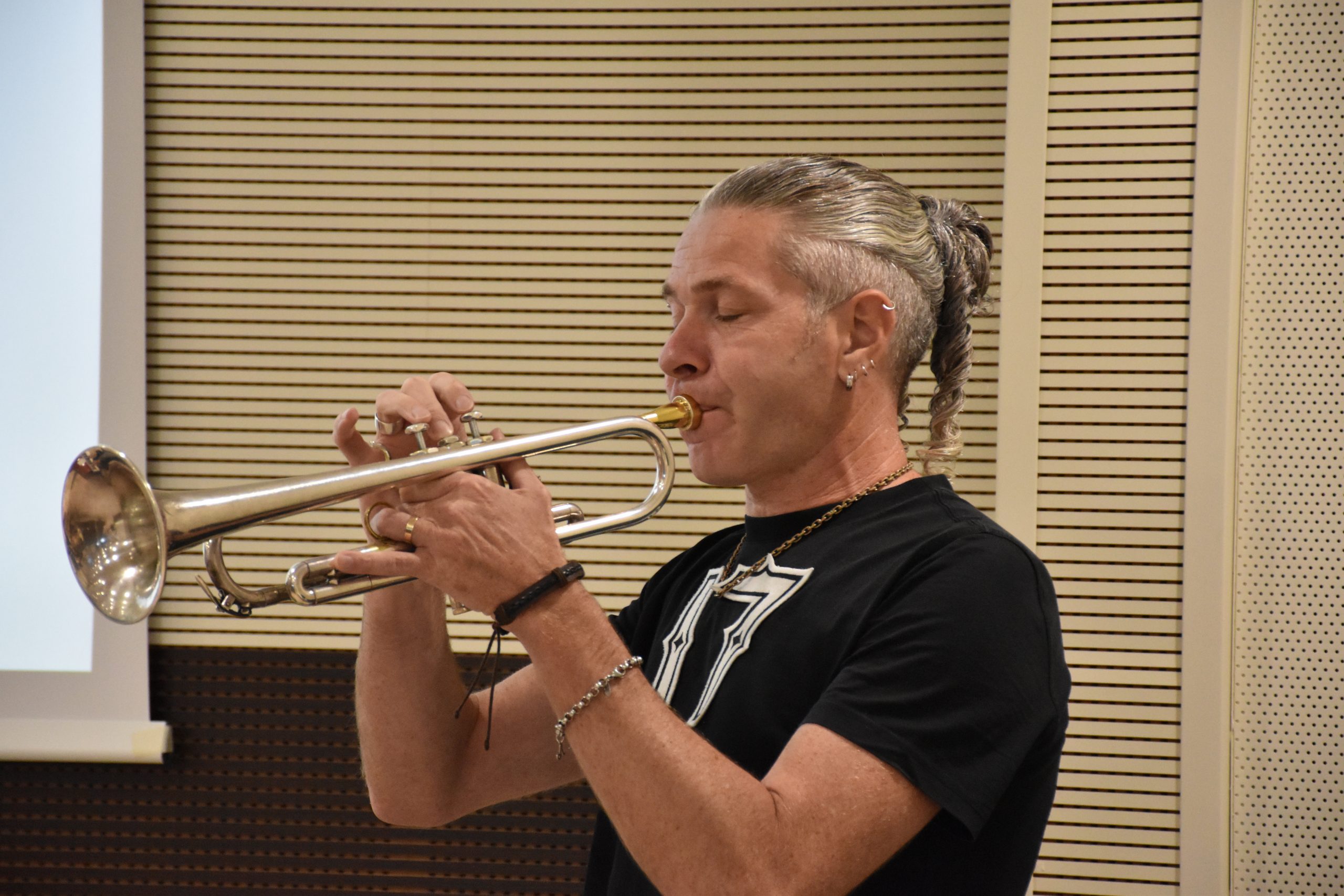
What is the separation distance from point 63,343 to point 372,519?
2.04 meters

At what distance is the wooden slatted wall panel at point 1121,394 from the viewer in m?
2.28

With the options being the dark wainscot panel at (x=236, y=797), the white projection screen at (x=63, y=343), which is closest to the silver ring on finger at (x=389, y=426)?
the dark wainscot panel at (x=236, y=797)

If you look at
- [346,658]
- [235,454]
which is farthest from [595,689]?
[235,454]

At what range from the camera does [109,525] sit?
1.25 meters

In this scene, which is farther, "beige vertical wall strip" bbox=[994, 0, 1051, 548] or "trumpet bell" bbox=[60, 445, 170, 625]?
"beige vertical wall strip" bbox=[994, 0, 1051, 548]

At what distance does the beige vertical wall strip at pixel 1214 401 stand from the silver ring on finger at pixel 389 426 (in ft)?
5.79

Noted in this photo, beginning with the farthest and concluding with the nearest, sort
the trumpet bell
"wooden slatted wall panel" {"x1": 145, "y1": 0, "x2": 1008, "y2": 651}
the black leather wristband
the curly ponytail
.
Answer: "wooden slatted wall panel" {"x1": 145, "y1": 0, "x2": 1008, "y2": 651}
the curly ponytail
the trumpet bell
the black leather wristband

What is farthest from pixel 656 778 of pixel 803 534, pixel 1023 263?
pixel 1023 263

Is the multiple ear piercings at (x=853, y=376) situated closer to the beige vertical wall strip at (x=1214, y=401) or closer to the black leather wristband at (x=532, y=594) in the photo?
the black leather wristband at (x=532, y=594)

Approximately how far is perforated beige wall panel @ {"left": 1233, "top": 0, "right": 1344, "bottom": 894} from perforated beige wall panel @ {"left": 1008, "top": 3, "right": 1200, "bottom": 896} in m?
0.16

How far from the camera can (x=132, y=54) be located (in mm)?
2734

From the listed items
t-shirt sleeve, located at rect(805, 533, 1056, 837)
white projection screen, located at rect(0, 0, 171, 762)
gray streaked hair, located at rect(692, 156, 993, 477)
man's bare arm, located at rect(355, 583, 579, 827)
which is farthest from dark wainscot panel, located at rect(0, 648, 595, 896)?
t-shirt sleeve, located at rect(805, 533, 1056, 837)

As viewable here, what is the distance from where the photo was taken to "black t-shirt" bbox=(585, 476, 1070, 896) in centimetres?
103

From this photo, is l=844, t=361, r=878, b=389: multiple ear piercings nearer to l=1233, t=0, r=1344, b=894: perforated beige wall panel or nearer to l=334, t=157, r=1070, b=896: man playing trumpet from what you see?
l=334, t=157, r=1070, b=896: man playing trumpet
